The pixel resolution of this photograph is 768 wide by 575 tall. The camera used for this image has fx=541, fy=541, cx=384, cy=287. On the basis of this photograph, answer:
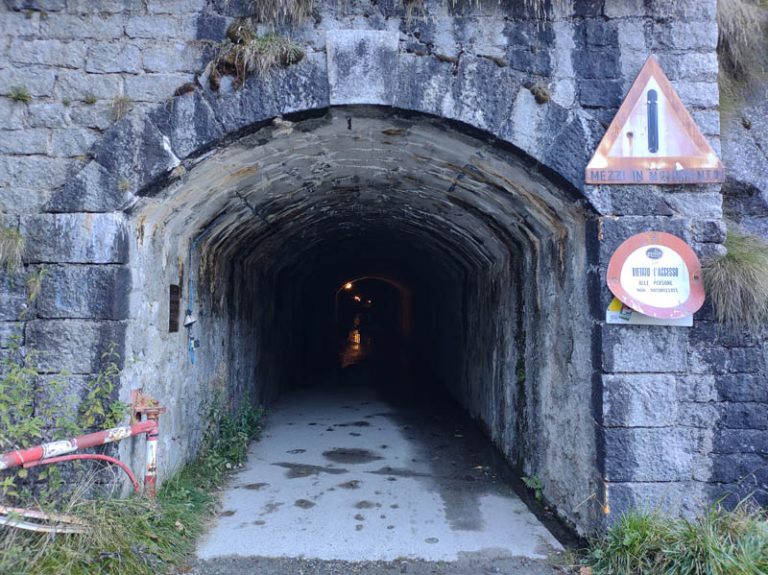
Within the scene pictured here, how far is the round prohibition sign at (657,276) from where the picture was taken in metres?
3.55

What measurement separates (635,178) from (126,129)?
3.45 m

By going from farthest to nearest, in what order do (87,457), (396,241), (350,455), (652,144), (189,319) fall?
(396,241) < (350,455) < (189,319) < (652,144) < (87,457)

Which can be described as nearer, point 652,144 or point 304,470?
point 652,144

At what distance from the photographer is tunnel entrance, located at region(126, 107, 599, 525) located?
3.88m

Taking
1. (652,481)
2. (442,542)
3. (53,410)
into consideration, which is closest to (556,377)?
(652,481)

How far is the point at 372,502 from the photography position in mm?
4676

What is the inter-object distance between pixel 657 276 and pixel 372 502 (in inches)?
115

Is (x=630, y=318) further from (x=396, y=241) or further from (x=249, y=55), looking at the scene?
(x=396, y=241)

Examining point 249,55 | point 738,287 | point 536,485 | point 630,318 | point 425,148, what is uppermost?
point 249,55

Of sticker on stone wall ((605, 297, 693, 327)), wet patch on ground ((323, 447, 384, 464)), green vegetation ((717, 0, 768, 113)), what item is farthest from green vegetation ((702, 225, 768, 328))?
wet patch on ground ((323, 447, 384, 464))

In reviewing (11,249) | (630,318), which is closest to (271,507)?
(11,249)

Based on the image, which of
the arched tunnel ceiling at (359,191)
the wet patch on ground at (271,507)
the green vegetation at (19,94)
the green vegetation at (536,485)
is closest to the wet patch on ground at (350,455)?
the wet patch on ground at (271,507)

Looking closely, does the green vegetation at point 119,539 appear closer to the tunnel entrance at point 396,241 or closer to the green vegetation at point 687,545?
the tunnel entrance at point 396,241

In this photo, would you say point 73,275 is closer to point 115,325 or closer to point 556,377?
point 115,325
